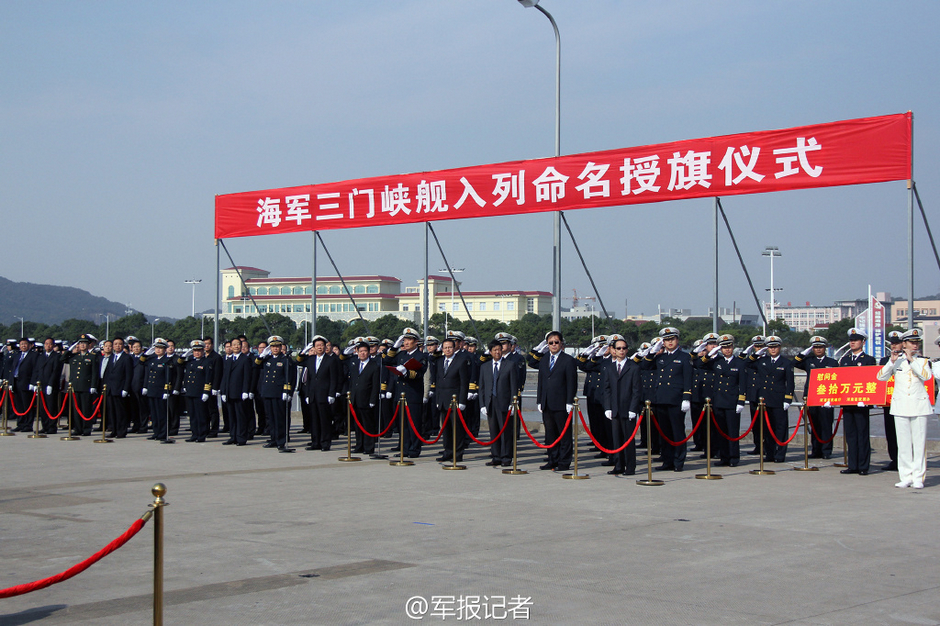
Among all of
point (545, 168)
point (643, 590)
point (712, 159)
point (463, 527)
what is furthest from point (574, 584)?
point (545, 168)

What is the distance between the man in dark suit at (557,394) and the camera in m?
12.0

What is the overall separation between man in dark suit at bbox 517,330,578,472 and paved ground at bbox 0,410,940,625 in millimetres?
591

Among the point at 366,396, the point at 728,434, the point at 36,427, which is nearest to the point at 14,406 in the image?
the point at 36,427

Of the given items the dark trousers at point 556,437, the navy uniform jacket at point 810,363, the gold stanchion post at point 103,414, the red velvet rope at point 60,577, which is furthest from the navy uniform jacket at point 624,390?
the gold stanchion post at point 103,414

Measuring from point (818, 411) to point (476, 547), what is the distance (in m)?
8.54

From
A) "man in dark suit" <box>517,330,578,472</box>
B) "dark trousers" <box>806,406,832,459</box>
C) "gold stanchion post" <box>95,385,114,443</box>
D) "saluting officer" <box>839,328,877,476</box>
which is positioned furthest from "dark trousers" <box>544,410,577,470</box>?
"gold stanchion post" <box>95,385,114,443</box>

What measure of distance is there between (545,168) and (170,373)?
7403mm

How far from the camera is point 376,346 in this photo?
16.0 meters

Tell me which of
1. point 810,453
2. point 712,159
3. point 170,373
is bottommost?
point 810,453

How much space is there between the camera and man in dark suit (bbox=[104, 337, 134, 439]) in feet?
53.5

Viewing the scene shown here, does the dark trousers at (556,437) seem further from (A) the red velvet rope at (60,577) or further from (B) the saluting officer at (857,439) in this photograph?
(A) the red velvet rope at (60,577)

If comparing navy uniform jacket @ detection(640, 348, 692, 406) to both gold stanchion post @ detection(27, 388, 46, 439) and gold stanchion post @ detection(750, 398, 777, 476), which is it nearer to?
gold stanchion post @ detection(750, 398, 777, 476)

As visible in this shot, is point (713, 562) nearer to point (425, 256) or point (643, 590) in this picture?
point (643, 590)

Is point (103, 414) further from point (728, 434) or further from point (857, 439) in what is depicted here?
point (857, 439)
